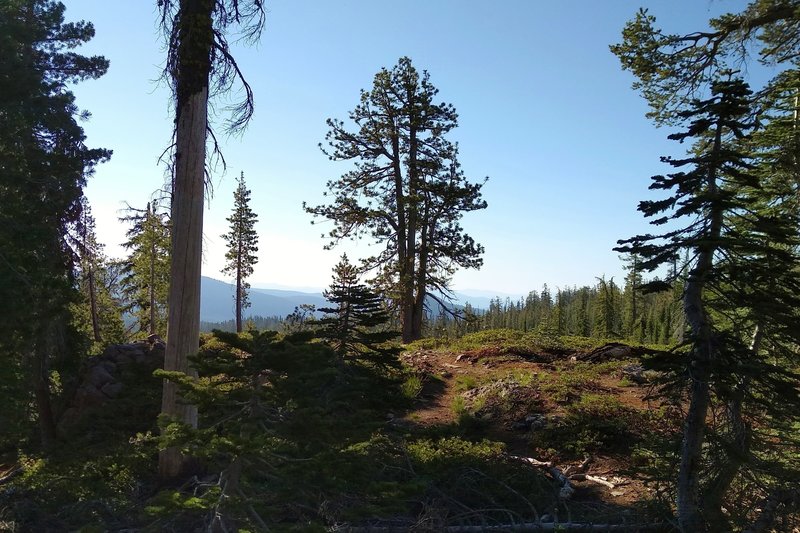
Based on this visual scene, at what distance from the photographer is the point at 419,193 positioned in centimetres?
1869

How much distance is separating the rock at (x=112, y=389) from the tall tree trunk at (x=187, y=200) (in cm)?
719

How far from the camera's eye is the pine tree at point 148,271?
2923cm

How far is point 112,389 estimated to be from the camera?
12.8 metres

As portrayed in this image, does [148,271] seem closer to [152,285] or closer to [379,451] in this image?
[152,285]

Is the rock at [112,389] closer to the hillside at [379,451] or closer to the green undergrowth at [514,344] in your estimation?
the hillside at [379,451]

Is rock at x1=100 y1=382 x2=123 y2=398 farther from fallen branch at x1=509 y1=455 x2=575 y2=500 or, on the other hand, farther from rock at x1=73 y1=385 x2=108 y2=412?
fallen branch at x1=509 y1=455 x2=575 y2=500

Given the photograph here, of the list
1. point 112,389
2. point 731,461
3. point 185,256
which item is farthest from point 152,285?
point 731,461

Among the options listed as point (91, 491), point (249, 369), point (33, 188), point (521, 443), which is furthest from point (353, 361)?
point (33, 188)

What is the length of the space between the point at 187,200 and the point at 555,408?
27.0ft

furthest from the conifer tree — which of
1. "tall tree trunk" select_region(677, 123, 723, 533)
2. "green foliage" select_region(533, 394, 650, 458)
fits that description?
"green foliage" select_region(533, 394, 650, 458)

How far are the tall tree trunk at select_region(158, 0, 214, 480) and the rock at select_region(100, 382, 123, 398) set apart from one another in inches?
283

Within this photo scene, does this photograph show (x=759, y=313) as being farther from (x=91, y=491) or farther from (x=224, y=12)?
(x=91, y=491)

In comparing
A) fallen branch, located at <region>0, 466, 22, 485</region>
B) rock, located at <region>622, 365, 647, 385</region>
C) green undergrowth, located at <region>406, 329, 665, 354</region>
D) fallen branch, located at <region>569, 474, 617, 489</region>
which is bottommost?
fallen branch, located at <region>0, 466, 22, 485</region>

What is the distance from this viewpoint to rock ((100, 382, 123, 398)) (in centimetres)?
1272
